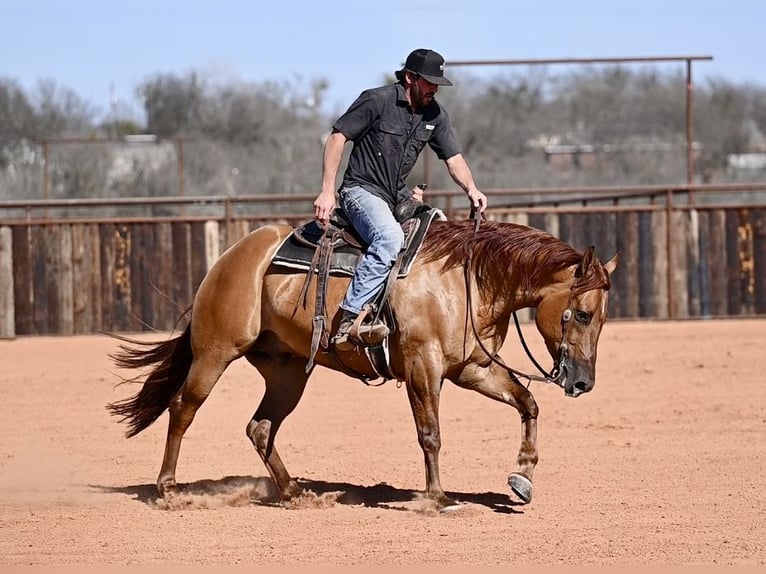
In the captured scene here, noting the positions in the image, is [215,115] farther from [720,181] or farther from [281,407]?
[281,407]

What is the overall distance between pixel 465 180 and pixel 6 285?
1132 centimetres

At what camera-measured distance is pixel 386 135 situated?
295 inches

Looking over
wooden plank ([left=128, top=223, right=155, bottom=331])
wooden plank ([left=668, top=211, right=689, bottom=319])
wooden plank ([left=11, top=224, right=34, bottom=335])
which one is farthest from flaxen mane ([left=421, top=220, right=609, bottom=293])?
wooden plank ([left=668, top=211, right=689, bottom=319])

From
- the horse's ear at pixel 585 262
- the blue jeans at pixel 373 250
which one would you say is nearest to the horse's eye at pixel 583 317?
the horse's ear at pixel 585 262

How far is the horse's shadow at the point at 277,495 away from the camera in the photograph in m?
7.62

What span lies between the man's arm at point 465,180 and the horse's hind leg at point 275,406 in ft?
5.20

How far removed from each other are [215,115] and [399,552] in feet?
145

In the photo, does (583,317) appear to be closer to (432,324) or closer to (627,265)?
(432,324)

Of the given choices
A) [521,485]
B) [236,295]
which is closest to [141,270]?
[236,295]

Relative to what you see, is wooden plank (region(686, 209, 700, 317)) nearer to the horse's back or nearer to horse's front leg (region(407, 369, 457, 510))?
the horse's back

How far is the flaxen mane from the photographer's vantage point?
7285 millimetres

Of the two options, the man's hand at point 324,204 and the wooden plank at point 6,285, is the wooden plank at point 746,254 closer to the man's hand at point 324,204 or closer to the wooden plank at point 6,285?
the wooden plank at point 6,285

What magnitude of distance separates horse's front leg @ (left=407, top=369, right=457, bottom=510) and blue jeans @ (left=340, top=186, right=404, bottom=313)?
1.84ft

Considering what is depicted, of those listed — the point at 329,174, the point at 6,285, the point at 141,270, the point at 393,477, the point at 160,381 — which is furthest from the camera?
the point at 141,270
